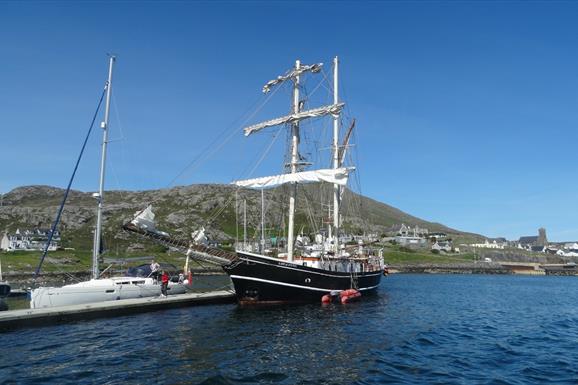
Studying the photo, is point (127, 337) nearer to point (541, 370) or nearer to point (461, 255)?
point (541, 370)

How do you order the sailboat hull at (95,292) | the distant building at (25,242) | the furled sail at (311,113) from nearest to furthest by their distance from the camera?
the sailboat hull at (95,292), the furled sail at (311,113), the distant building at (25,242)

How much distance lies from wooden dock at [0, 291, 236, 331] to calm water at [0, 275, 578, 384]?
3.75ft

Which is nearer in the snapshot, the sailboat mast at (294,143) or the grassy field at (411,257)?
the sailboat mast at (294,143)

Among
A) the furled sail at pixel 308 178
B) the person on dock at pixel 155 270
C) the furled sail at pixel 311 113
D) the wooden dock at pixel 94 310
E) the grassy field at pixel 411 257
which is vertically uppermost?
the furled sail at pixel 311 113

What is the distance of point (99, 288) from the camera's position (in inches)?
1297

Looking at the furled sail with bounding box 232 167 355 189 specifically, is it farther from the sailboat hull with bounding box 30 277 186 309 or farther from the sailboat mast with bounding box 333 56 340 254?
the sailboat hull with bounding box 30 277 186 309

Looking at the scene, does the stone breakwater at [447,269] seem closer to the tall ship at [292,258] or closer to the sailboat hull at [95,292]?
the tall ship at [292,258]

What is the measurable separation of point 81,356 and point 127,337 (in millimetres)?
4165

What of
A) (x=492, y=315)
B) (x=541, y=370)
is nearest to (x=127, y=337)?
(x=541, y=370)

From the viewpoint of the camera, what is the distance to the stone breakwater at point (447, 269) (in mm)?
137375

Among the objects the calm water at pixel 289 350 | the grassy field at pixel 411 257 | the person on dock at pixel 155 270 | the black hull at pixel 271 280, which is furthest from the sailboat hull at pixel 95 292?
the grassy field at pixel 411 257

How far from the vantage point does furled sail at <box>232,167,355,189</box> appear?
4306cm

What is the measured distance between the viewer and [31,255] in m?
87.4

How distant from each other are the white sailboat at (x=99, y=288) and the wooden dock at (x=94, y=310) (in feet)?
4.64
